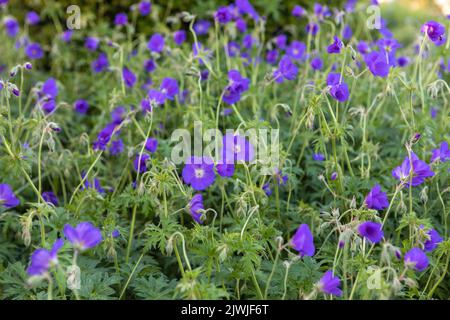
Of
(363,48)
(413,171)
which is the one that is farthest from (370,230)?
(363,48)

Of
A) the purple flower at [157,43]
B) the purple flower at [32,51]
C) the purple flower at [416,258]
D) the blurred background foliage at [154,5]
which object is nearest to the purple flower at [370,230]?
the purple flower at [416,258]

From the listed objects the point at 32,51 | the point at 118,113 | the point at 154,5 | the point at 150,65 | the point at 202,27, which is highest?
the point at 154,5

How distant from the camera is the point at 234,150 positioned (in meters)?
2.46

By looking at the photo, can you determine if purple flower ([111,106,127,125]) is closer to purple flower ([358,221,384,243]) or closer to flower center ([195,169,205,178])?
flower center ([195,169,205,178])

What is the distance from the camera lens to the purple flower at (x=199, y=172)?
8.28ft

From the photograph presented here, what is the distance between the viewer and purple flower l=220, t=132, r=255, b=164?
245cm

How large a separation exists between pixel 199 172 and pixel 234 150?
0.18 meters

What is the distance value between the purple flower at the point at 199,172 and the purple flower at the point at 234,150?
0.09 meters

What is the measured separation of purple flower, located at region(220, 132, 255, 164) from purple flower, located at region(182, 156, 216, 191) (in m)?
0.09

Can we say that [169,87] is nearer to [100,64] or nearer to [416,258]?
[100,64]

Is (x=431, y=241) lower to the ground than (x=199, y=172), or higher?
lower

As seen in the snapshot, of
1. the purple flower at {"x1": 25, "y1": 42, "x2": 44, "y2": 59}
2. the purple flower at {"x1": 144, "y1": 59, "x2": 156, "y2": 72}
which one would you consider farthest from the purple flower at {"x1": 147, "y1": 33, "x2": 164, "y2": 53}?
the purple flower at {"x1": 25, "y1": 42, "x2": 44, "y2": 59}

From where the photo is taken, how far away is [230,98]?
3.05m
